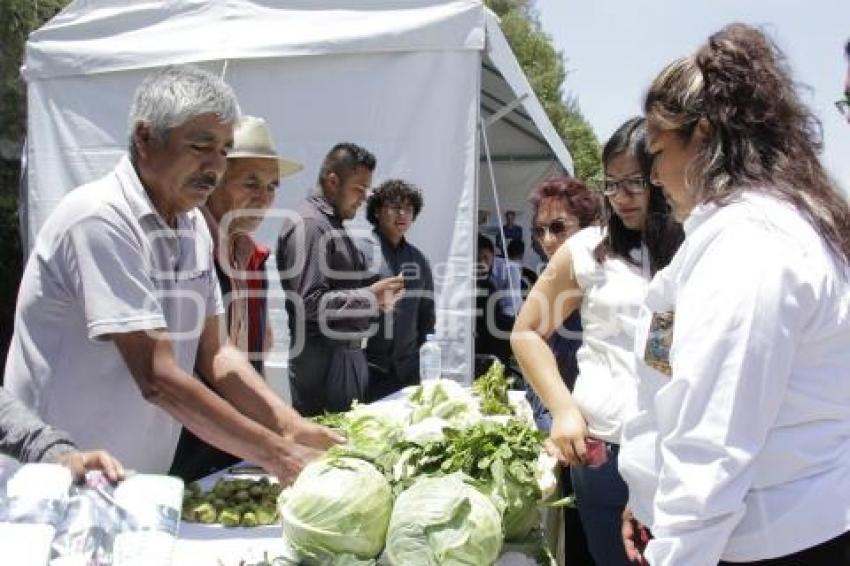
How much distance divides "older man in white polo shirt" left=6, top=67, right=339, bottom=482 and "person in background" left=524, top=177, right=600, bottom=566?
5.61 ft

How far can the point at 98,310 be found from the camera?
66.9 inches

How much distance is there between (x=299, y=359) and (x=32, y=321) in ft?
6.04

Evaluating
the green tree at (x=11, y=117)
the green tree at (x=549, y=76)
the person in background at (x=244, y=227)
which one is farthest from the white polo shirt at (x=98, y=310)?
the green tree at (x=549, y=76)

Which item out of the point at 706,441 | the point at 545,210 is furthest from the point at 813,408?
the point at 545,210

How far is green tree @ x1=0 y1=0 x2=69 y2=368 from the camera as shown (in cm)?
865

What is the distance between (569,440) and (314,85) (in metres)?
→ 3.67

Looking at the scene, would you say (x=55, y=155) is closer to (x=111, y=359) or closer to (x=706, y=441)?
(x=111, y=359)

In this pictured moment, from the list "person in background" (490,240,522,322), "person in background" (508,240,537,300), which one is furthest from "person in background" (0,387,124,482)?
"person in background" (508,240,537,300)

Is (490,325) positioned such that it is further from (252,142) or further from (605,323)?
(605,323)

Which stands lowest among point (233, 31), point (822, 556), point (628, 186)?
point (822, 556)

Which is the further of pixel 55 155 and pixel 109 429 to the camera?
pixel 55 155

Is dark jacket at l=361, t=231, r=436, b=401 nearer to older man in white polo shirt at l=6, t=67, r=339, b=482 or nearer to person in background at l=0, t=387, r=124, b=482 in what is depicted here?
older man in white polo shirt at l=6, t=67, r=339, b=482

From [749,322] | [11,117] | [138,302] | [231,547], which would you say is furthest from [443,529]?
[11,117]

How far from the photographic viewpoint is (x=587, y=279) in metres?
2.33
